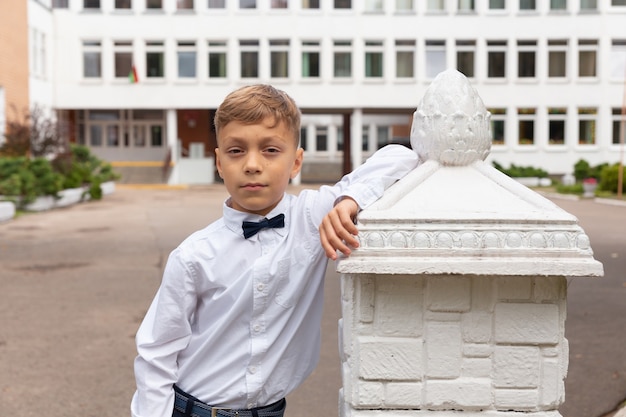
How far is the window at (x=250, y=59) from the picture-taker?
38.9m

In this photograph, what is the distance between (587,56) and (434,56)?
24.8ft

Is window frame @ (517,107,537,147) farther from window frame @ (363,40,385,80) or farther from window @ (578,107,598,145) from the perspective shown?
window frame @ (363,40,385,80)

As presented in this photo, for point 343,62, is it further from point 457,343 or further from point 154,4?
point 457,343

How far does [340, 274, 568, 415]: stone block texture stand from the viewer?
223 cm

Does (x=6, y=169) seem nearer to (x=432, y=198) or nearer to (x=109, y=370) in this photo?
(x=109, y=370)

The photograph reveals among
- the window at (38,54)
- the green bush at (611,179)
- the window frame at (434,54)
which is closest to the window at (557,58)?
the window frame at (434,54)

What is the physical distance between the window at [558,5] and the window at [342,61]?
10.2 m

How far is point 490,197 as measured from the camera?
7.26ft

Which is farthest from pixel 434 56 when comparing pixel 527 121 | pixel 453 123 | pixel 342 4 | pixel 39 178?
pixel 453 123

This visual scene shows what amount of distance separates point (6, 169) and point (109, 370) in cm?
1558

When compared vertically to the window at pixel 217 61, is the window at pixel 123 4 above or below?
above

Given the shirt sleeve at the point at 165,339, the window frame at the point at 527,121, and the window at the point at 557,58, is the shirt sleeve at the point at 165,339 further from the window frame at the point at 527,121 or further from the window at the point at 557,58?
the window at the point at 557,58

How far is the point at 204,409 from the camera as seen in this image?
2.32 metres

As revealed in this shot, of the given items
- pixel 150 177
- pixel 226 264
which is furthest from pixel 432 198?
pixel 150 177
